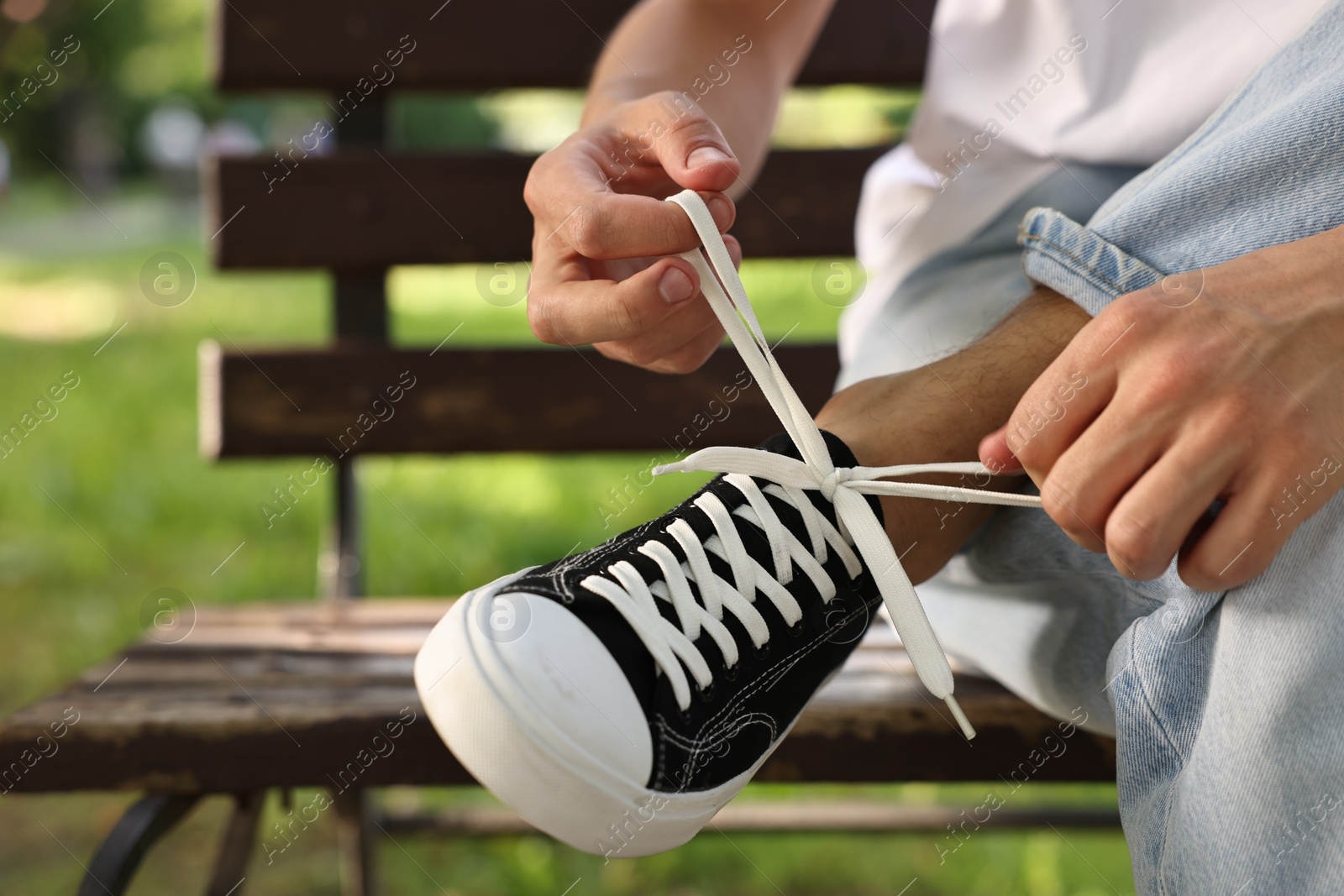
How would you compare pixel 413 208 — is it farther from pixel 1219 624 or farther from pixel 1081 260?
pixel 1219 624

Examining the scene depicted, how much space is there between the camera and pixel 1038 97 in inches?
35.6

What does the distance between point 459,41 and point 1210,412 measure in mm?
926

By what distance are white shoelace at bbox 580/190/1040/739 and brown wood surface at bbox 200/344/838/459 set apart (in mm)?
544

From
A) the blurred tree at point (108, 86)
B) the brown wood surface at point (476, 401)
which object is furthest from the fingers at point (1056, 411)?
the blurred tree at point (108, 86)

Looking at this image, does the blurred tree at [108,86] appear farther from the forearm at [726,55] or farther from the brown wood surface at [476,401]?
the forearm at [726,55]

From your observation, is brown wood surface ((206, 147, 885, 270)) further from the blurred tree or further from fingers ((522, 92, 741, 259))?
the blurred tree

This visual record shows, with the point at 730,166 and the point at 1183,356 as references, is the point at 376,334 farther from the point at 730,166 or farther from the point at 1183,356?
the point at 1183,356

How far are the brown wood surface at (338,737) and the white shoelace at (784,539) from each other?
0.15 meters

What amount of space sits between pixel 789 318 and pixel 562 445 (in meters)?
2.08

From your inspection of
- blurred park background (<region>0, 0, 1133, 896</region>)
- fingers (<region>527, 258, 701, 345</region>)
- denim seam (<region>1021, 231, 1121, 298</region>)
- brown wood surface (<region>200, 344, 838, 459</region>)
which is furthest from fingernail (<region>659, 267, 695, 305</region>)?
blurred park background (<region>0, 0, 1133, 896</region>)

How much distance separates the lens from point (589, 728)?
535 millimetres

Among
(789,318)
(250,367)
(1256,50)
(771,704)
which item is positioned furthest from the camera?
(789,318)

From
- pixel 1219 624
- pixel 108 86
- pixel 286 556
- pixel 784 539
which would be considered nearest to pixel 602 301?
pixel 784 539

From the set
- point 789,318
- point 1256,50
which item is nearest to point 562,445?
point 1256,50
